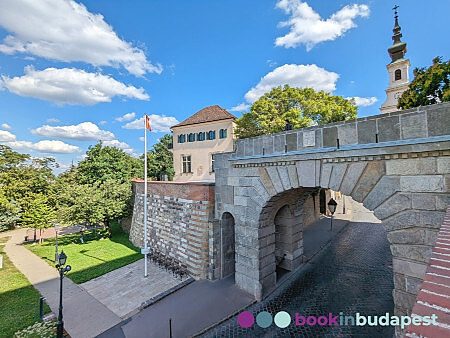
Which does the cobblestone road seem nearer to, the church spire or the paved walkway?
the paved walkway

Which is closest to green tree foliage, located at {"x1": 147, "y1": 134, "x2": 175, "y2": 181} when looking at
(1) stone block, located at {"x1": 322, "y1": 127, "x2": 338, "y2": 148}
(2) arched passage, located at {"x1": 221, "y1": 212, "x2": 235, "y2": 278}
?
(2) arched passage, located at {"x1": 221, "y1": 212, "x2": 235, "y2": 278}

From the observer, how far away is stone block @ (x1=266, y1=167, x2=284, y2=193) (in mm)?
7550

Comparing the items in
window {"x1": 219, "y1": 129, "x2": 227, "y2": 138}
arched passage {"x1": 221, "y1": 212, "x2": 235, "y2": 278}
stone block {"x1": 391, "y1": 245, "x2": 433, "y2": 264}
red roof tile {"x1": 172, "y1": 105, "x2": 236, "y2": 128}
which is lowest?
arched passage {"x1": 221, "y1": 212, "x2": 235, "y2": 278}

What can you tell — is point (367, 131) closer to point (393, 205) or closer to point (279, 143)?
point (393, 205)

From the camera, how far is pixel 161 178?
27141 millimetres

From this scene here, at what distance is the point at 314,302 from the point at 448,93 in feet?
33.8

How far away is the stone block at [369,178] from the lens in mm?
5488

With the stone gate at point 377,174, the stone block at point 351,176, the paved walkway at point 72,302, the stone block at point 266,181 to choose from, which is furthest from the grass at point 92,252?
the stone block at point 351,176

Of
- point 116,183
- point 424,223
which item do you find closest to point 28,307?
point 116,183

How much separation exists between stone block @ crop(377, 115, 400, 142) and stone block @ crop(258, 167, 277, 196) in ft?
11.5

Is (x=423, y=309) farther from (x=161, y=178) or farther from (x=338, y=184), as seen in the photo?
(x=161, y=178)

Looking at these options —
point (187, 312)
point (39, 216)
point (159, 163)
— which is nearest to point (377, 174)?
point (187, 312)

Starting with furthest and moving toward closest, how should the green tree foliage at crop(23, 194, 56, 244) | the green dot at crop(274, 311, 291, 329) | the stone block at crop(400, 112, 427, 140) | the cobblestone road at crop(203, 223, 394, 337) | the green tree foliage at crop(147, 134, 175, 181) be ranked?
the green tree foliage at crop(147, 134, 175, 181), the green tree foliage at crop(23, 194, 56, 244), the green dot at crop(274, 311, 291, 329), the cobblestone road at crop(203, 223, 394, 337), the stone block at crop(400, 112, 427, 140)

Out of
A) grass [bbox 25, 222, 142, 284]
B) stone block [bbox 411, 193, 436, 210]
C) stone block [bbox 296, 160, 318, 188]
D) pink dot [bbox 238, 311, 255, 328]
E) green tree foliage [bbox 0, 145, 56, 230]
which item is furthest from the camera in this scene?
green tree foliage [bbox 0, 145, 56, 230]
